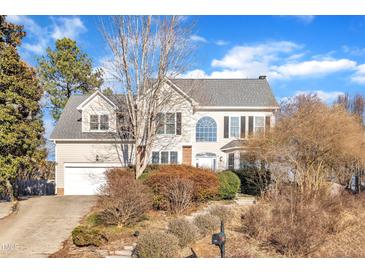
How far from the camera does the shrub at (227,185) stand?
14.0 meters

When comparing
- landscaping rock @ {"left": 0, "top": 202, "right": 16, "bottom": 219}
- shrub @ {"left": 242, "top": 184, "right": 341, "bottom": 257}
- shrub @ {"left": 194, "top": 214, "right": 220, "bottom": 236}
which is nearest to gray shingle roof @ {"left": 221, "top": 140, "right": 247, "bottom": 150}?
shrub @ {"left": 242, "top": 184, "right": 341, "bottom": 257}

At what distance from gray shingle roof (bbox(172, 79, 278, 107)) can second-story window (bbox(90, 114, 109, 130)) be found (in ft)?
16.3

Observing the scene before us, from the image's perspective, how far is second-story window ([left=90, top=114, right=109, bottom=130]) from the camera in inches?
757

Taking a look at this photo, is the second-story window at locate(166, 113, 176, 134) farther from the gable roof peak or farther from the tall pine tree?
the tall pine tree

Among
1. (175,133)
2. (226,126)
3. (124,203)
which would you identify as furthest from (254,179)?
(124,203)

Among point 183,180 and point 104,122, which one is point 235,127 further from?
point 183,180

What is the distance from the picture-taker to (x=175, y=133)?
1897 centimetres

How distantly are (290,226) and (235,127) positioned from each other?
1302 cm

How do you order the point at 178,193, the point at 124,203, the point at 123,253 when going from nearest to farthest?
the point at 123,253 < the point at 124,203 < the point at 178,193

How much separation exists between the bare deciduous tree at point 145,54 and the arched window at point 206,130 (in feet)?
16.5

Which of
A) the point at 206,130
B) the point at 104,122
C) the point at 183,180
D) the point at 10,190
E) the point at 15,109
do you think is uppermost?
the point at 15,109

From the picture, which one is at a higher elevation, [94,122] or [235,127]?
[94,122]
